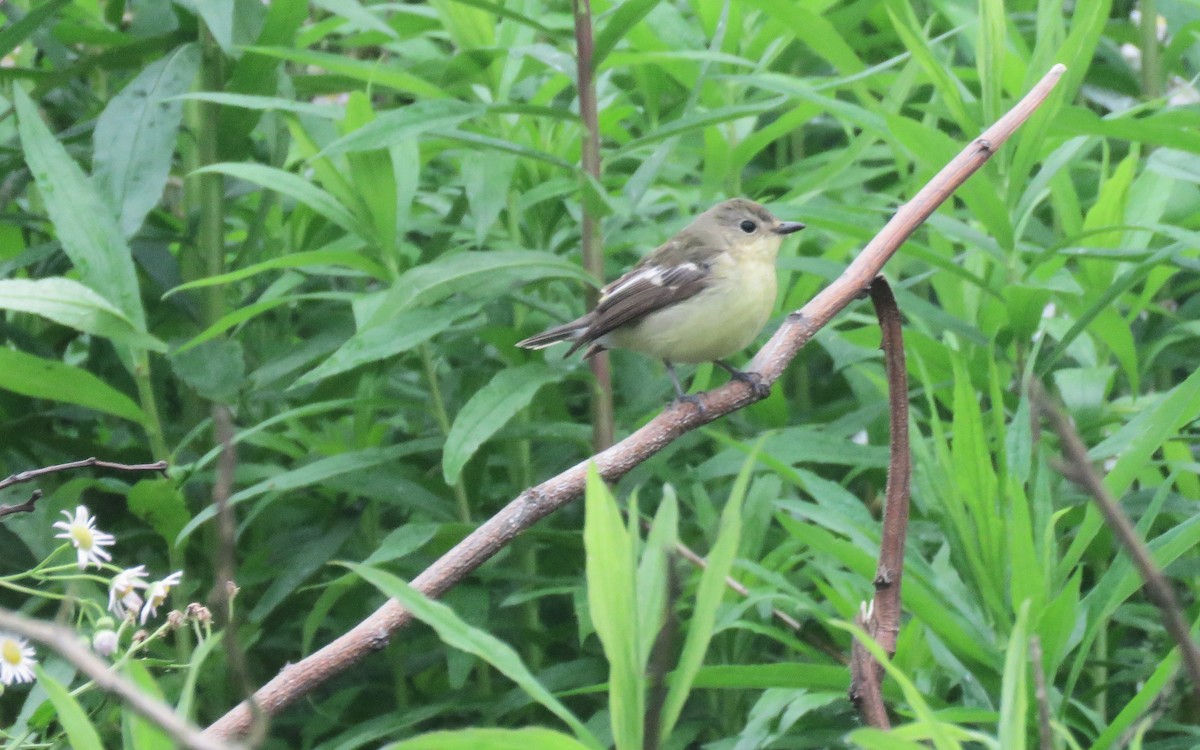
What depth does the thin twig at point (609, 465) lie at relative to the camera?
141 centimetres

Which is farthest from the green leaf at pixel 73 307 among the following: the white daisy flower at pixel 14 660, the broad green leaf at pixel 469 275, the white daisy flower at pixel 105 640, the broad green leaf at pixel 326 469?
the white daisy flower at pixel 105 640

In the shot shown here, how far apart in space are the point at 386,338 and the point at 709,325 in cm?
86

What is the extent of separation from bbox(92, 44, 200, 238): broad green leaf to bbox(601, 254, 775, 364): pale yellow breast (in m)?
1.08

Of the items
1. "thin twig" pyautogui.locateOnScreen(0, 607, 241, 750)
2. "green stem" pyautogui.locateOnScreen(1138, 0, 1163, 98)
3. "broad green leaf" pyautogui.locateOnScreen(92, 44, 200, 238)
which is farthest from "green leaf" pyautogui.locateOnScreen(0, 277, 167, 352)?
"green stem" pyautogui.locateOnScreen(1138, 0, 1163, 98)

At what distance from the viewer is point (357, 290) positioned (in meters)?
3.51

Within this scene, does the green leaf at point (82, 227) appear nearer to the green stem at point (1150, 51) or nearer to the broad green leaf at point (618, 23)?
the broad green leaf at point (618, 23)

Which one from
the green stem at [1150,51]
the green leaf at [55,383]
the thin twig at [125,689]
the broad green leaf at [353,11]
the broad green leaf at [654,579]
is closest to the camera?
the thin twig at [125,689]

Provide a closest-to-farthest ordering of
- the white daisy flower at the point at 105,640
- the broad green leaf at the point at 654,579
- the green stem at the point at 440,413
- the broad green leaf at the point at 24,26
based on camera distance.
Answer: the broad green leaf at the point at 654,579 < the white daisy flower at the point at 105,640 < the green stem at the point at 440,413 < the broad green leaf at the point at 24,26

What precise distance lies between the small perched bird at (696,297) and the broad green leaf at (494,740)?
1727 mm

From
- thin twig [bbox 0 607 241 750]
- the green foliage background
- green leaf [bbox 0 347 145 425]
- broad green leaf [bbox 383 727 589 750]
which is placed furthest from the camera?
green leaf [bbox 0 347 145 425]

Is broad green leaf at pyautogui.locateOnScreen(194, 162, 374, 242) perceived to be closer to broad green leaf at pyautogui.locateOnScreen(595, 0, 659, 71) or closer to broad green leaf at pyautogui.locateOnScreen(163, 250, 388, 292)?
broad green leaf at pyautogui.locateOnScreen(163, 250, 388, 292)

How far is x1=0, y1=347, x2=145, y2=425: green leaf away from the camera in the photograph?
2.64m

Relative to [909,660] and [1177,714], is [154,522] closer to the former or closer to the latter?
[909,660]

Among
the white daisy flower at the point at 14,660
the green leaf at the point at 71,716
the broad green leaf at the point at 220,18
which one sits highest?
the broad green leaf at the point at 220,18
